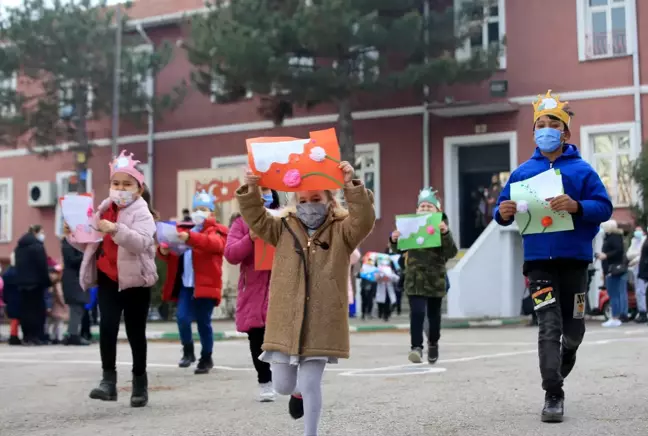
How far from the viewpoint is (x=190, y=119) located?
33812 millimetres

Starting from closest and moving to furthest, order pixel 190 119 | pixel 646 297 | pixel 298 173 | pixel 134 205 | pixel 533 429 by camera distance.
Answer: pixel 298 173 < pixel 533 429 < pixel 134 205 < pixel 646 297 < pixel 190 119

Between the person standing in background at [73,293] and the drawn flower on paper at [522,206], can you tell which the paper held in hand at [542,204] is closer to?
the drawn flower on paper at [522,206]

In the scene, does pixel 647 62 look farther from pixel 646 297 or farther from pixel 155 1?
pixel 155 1

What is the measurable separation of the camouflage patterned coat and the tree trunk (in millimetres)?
17141

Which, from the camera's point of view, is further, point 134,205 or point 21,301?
point 21,301

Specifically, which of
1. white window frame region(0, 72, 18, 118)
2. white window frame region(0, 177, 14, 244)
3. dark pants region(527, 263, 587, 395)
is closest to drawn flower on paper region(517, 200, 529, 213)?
dark pants region(527, 263, 587, 395)

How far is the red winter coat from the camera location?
10234 millimetres

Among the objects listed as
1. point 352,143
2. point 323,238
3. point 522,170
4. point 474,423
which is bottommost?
point 474,423

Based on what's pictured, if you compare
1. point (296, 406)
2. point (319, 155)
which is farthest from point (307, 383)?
point (319, 155)

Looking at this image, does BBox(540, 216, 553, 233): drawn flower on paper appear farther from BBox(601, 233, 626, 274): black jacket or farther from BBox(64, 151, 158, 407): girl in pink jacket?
BBox(601, 233, 626, 274): black jacket

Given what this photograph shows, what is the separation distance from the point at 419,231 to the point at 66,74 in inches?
862

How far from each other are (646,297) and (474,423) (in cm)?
1440

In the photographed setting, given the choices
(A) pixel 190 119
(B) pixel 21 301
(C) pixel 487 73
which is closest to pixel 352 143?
(C) pixel 487 73

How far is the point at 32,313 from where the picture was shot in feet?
Answer: 56.2
